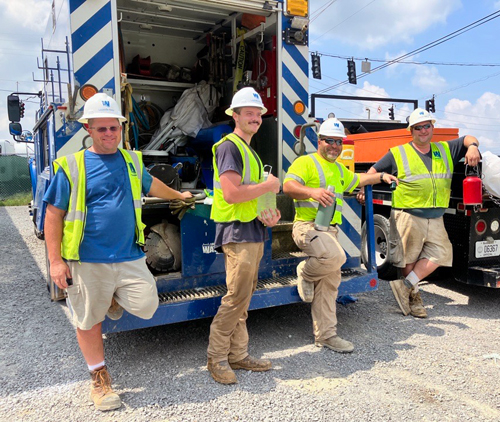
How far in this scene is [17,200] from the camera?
1855 cm

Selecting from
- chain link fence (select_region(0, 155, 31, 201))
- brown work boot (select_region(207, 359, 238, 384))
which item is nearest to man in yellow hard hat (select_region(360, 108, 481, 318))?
brown work boot (select_region(207, 359, 238, 384))

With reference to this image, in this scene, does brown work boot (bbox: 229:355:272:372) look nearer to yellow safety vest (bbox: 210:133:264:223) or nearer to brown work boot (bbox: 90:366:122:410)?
brown work boot (bbox: 90:366:122:410)

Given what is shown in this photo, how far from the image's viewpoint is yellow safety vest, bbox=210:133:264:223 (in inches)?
122

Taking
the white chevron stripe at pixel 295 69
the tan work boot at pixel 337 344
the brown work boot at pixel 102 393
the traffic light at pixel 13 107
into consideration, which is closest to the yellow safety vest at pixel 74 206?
the brown work boot at pixel 102 393

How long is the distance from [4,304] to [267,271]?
2.92m

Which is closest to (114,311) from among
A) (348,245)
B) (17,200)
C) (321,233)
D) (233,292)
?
(233,292)

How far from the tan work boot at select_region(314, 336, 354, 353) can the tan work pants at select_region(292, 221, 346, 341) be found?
32 millimetres

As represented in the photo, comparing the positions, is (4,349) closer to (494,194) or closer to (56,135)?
(56,135)

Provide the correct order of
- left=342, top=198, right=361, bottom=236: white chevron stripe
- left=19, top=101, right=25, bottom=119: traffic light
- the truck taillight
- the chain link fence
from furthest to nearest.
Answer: the chain link fence < left=19, top=101, right=25, bottom=119: traffic light < the truck taillight < left=342, top=198, right=361, bottom=236: white chevron stripe

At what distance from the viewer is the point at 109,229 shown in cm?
280

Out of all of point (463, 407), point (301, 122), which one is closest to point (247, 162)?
point (301, 122)

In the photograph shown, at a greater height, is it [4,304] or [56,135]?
[56,135]

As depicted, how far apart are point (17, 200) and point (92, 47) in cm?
1698

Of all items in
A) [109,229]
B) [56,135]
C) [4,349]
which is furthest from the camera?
[4,349]
